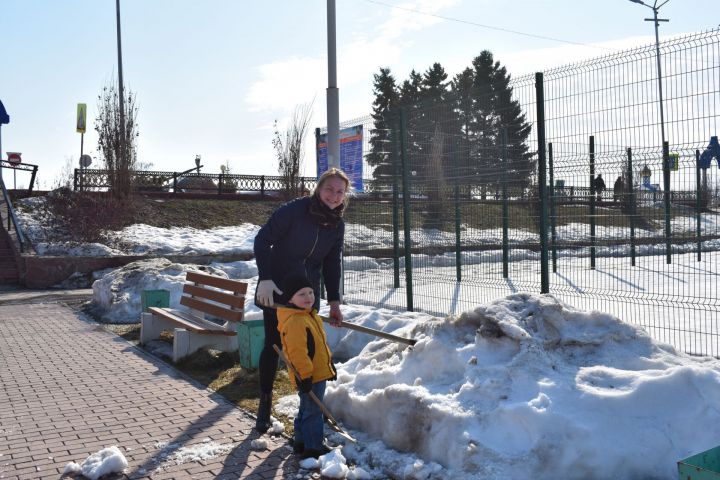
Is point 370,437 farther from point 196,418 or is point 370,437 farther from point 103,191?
point 103,191

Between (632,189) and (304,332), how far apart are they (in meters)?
6.16

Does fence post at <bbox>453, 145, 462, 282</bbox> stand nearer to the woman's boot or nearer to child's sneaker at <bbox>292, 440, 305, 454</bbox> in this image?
the woman's boot

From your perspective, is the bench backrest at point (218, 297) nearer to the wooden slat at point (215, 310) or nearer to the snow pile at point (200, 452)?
the wooden slat at point (215, 310)

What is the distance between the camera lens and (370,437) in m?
4.65

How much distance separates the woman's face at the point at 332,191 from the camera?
4.62m

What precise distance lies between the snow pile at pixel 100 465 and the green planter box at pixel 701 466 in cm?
311

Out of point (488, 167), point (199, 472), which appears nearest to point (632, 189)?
point (488, 167)

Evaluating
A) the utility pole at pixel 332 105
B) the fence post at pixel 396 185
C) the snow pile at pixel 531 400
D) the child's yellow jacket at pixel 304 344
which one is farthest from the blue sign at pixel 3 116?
the child's yellow jacket at pixel 304 344

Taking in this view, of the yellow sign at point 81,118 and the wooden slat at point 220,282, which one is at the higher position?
the yellow sign at point 81,118

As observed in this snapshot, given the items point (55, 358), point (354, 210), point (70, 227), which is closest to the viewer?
point (55, 358)

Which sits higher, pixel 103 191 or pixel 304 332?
pixel 103 191

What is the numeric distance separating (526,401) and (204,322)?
4.72 meters

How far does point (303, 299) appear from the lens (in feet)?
14.4

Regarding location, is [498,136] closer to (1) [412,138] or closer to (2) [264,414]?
(1) [412,138]
